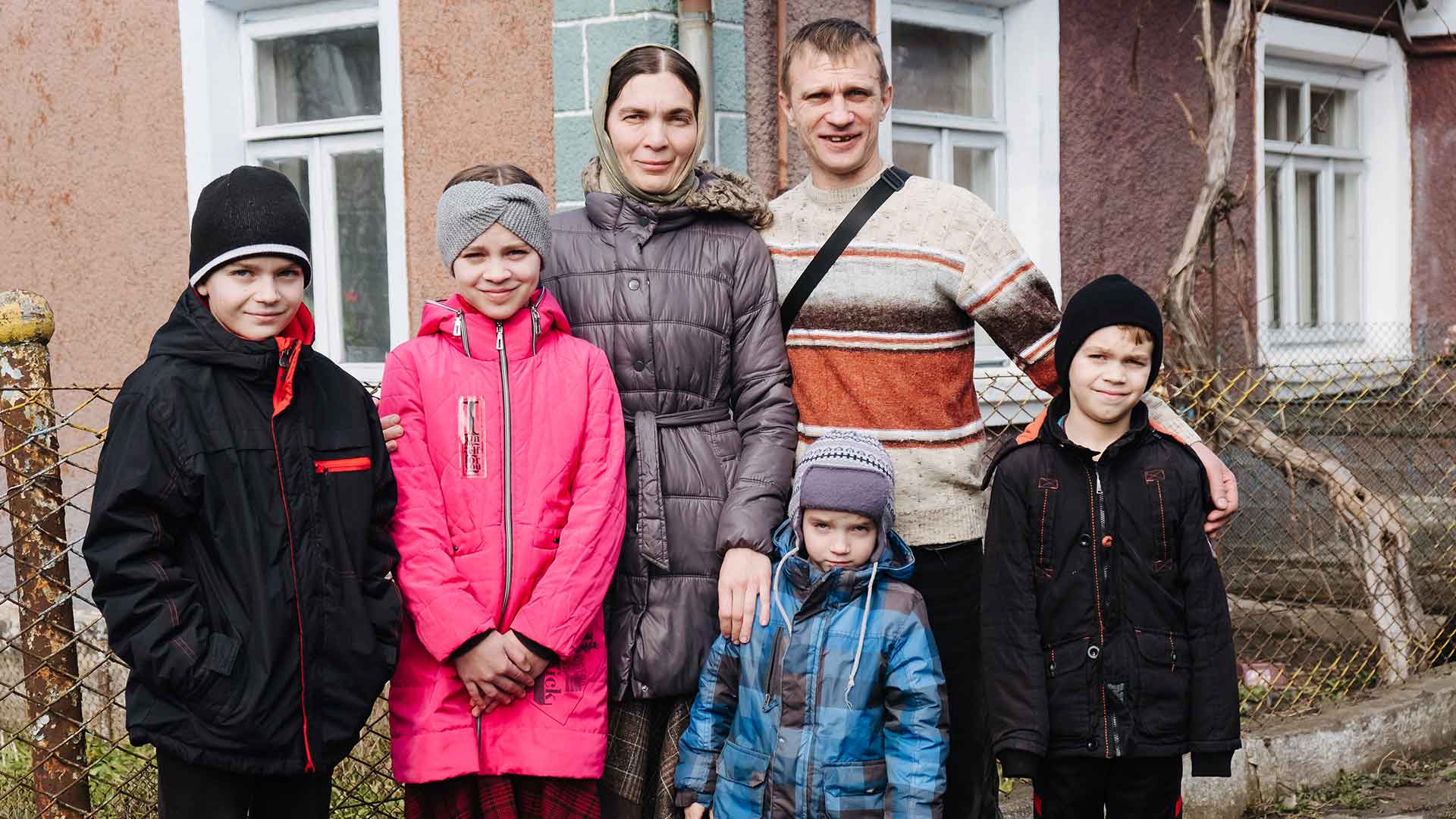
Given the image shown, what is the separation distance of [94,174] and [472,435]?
14.3ft

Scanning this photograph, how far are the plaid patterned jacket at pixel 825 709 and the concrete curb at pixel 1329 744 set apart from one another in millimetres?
1959

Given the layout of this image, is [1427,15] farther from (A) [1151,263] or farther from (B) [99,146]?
(B) [99,146]

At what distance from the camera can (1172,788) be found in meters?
2.78

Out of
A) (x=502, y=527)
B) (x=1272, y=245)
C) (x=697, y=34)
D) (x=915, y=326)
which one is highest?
(x=697, y=34)

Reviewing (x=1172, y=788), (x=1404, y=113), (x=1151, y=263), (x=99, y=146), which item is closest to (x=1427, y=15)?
(x=1404, y=113)

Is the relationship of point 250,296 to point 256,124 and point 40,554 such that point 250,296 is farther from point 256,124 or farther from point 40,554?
point 256,124

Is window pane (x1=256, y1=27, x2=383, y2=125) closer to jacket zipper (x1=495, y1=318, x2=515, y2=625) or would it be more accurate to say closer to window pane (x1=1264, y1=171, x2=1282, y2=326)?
jacket zipper (x1=495, y1=318, x2=515, y2=625)

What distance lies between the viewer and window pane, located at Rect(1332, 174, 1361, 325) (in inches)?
328

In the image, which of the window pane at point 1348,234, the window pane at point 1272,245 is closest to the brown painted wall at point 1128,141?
the window pane at point 1272,245

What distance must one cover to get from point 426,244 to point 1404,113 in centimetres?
627

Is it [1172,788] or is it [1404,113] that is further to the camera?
[1404,113]

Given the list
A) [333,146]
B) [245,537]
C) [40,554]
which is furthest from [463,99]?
[245,537]

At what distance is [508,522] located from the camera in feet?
8.54

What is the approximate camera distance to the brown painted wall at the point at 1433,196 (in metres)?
8.11
